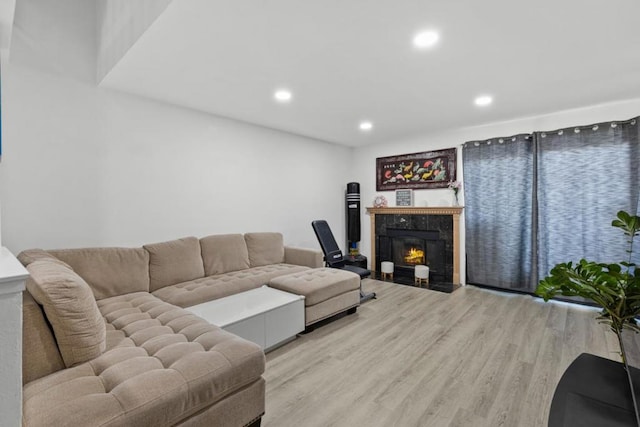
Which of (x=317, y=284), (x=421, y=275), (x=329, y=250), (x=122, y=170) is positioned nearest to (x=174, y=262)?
(x=122, y=170)

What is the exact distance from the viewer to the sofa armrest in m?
3.74

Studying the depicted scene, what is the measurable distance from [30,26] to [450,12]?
3.28 meters

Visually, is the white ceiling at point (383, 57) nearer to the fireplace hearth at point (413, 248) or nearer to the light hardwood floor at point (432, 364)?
the light hardwood floor at point (432, 364)

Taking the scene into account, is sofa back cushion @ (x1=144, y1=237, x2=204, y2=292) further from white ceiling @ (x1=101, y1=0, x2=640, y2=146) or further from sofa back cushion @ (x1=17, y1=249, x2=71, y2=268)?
white ceiling @ (x1=101, y1=0, x2=640, y2=146)

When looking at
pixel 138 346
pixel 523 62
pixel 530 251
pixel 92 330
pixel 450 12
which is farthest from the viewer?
pixel 530 251

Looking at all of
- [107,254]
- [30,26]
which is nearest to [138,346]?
[107,254]

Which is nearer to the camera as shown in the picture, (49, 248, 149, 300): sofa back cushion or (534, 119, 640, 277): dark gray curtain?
(49, 248, 149, 300): sofa back cushion

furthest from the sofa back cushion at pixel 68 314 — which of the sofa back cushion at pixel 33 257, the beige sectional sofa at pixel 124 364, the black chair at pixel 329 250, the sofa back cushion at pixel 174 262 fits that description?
the black chair at pixel 329 250

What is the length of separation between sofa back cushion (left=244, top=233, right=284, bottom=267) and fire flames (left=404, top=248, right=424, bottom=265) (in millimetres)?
2301

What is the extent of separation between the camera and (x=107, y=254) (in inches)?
100

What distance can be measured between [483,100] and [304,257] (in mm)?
2780

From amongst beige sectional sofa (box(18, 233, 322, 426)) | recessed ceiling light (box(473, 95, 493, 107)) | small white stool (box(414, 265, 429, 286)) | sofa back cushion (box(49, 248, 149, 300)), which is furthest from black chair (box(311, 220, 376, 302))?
recessed ceiling light (box(473, 95, 493, 107))

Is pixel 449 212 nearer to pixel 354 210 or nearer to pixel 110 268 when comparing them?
pixel 354 210

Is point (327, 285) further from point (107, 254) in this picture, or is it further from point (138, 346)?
point (107, 254)
